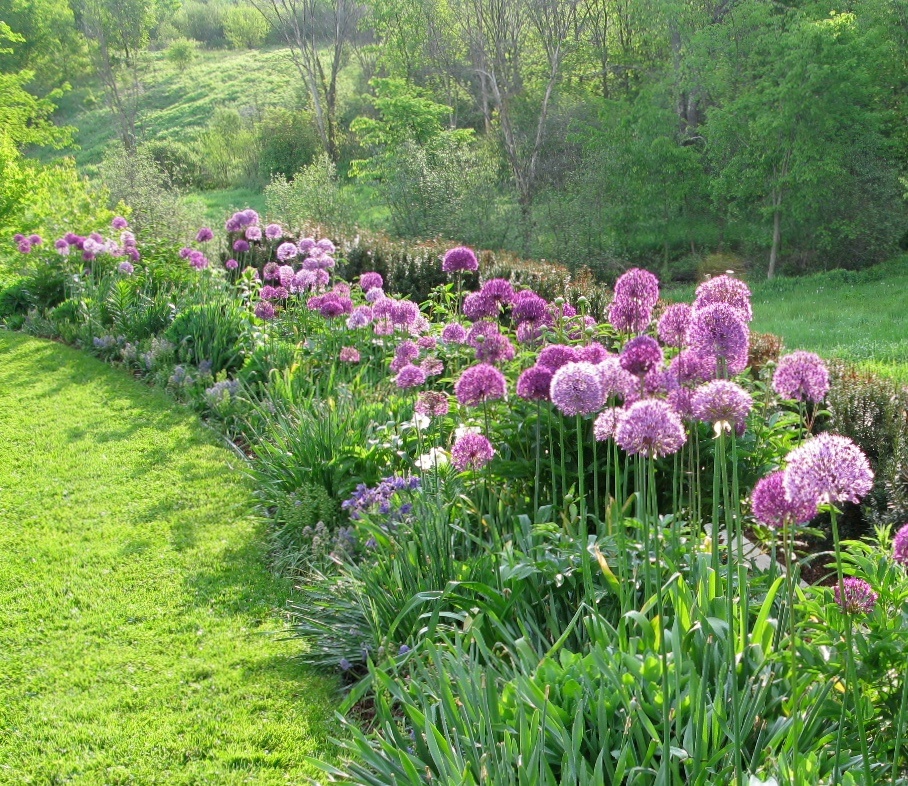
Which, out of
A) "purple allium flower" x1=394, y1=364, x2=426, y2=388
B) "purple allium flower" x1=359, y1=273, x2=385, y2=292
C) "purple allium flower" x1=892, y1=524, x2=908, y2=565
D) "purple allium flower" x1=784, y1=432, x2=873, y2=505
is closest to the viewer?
"purple allium flower" x1=784, y1=432, x2=873, y2=505

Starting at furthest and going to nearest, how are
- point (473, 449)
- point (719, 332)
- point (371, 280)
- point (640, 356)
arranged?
1. point (371, 280)
2. point (473, 449)
3. point (640, 356)
4. point (719, 332)

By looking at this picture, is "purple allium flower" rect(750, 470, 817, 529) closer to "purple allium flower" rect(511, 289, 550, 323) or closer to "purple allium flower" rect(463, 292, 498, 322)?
"purple allium flower" rect(511, 289, 550, 323)

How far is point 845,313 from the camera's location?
1331cm

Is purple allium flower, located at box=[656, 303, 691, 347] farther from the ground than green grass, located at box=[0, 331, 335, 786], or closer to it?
farther from the ground

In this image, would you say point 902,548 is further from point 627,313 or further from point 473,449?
point 473,449

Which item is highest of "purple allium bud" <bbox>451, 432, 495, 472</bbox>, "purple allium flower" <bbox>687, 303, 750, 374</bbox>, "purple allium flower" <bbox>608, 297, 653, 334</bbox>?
"purple allium flower" <bbox>687, 303, 750, 374</bbox>

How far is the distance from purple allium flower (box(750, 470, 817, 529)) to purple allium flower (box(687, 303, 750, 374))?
0.44 m

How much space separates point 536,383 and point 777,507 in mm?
1240

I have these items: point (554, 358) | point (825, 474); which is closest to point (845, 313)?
point (554, 358)

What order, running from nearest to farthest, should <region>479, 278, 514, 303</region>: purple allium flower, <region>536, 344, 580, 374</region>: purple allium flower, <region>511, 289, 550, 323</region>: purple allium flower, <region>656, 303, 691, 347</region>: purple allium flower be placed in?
<region>656, 303, 691, 347</region>: purple allium flower → <region>536, 344, 580, 374</region>: purple allium flower → <region>511, 289, 550, 323</region>: purple allium flower → <region>479, 278, 514, 303</region>: purple allium flower

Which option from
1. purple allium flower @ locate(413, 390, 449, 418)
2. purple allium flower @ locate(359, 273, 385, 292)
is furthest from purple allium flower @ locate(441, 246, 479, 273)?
purple allium flower @ locate(413, 390, 449, 418)

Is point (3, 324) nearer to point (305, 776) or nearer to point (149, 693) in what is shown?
point (149, 693)

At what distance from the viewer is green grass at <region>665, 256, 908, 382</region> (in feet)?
32.9

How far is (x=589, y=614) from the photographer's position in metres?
2.94
